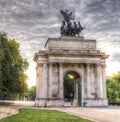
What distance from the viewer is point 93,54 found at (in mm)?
41156

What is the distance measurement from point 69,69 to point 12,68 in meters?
8.92

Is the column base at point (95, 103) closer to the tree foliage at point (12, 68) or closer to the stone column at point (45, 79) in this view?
the stone column at point (45, 79)

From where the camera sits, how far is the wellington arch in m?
40.1

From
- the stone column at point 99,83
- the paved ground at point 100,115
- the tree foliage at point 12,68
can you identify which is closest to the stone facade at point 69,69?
the stone column at point 99,83

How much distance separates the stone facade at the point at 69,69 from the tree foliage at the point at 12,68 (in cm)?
312

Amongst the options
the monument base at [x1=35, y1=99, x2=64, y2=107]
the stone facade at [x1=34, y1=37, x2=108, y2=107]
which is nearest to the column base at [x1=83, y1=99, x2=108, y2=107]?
the stone facade at [x1=34, y1=37, x2=108, y2=107]

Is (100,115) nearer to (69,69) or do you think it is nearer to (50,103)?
(50,103)

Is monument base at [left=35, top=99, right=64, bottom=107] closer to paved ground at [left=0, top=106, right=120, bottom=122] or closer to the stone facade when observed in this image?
the stone facade

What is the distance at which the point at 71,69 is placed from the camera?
41719 millimetres

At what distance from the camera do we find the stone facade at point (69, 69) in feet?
132

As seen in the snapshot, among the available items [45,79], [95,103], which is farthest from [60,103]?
[95,103]

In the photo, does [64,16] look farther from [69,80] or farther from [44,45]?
[69,80]

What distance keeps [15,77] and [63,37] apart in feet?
33.7

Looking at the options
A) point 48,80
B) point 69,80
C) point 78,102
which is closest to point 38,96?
point 48,80
